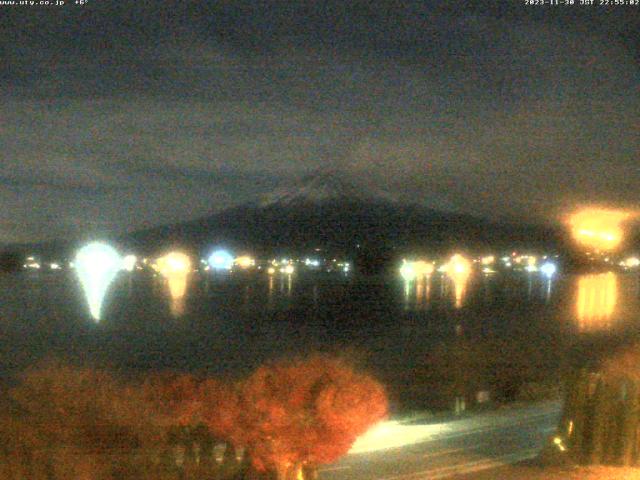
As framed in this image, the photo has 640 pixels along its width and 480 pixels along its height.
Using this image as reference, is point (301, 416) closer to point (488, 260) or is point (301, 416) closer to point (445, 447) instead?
point (445, 447)

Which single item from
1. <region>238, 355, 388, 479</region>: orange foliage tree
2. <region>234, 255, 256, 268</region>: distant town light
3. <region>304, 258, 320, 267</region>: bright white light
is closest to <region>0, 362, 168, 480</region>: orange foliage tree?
<region>238, 355, 388, 479</region>: orange foliage tree

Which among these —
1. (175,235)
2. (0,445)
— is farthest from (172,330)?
(175,235)

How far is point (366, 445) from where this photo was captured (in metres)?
6.14

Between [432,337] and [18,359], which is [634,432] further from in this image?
[432,337]

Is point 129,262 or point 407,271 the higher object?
point 129,262

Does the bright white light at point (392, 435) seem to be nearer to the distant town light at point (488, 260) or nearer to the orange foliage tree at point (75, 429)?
the orange foliage tree at point (75, 429)

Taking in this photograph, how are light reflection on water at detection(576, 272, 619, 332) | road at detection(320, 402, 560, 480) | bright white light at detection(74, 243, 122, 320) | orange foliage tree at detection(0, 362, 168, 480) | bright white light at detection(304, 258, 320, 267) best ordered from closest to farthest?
orange foliage tree at detection(0, 362, 168, 480) < road at detection(320, 402, 560, 480) < light reflection on water at detection(576, 272, 619, 332) < bright white light at detection(74, 243, 122, 320) < bright white light at detection(304, 258, 320, 267)

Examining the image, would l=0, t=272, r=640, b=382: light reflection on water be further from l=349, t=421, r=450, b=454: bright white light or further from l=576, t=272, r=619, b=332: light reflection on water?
l=349, t=421, r=450, b=454: bright white light

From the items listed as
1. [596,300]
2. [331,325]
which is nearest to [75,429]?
[331,325]

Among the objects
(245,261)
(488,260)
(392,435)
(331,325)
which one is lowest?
(392,435)

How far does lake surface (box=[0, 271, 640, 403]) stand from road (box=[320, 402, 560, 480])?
10.5 feet

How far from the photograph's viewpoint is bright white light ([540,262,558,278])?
4369 cm

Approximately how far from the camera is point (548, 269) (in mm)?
45406

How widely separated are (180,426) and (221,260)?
146 feet
